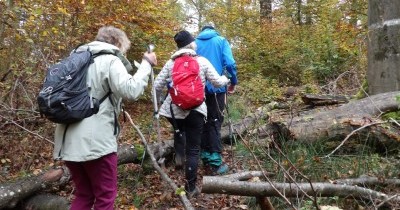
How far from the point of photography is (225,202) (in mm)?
4543

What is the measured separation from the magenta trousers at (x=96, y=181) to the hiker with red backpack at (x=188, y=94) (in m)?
1.23

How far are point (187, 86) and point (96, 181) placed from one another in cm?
149

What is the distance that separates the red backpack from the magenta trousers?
1.20 m

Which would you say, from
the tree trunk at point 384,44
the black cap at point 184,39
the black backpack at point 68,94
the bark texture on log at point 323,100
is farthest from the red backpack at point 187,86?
the bark texture on log at point 323,100

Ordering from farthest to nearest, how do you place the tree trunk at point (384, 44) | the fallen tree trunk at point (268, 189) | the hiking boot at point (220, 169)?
1. the tree trunk at point (384, 44)
2. the hiking boot at point (220, 169)
3. the fallen tree trunk at point (268, 189)

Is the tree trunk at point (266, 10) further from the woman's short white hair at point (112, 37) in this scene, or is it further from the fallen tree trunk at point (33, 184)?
the woman's short white hair at point (112, 37)

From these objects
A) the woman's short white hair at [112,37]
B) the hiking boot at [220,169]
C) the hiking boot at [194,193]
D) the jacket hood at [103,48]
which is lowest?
the hiking boot at [194,193]

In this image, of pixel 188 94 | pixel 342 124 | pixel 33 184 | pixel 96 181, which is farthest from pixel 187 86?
pixel 33 184

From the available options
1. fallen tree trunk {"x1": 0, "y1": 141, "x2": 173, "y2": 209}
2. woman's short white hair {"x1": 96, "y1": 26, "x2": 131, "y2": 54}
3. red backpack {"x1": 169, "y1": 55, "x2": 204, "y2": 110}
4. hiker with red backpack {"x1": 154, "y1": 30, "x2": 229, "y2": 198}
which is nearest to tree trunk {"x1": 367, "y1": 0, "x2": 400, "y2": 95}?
hiker with red backpack {"x1": 154, "y1": 30, "x2": 229, "y2": 198}

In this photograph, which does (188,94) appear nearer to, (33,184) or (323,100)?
(33,184)

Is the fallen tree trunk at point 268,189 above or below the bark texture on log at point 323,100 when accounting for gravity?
below

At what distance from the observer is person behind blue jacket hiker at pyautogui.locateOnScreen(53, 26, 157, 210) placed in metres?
3.30

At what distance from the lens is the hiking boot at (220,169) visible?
5262 mm

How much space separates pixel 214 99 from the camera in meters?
5.46
